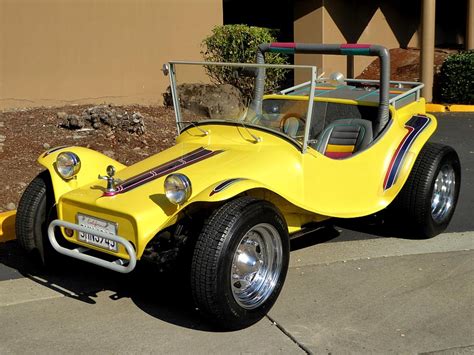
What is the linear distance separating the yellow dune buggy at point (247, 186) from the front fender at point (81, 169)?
0.01m

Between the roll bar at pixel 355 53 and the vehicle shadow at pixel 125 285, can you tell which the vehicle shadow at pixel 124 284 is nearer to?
the vehicle shadow at pixel 125 285

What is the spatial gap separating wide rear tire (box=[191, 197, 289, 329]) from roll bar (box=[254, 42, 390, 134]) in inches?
51.4

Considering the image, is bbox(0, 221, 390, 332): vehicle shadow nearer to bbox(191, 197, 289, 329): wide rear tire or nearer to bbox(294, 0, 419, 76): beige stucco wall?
bbox(191, 197, 289, 329): wide rear tire

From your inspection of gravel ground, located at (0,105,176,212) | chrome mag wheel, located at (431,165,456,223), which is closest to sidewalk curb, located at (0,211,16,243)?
gravel ground, located at (0,105,176,212)

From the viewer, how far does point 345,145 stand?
545 centimetres

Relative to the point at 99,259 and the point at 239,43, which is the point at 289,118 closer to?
the point at 99,259

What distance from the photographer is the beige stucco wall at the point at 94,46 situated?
10.4m

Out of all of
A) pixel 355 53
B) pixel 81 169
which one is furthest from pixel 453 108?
pixel 81 169

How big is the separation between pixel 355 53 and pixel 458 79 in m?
7.82

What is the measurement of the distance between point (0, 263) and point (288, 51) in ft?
9.28

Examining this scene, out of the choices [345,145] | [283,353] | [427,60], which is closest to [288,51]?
[345,145]

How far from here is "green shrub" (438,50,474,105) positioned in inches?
484

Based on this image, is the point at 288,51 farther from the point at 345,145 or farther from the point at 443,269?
the point at 443,269

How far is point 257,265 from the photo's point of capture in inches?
170
